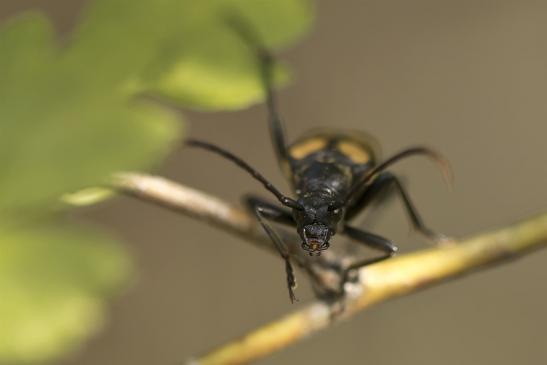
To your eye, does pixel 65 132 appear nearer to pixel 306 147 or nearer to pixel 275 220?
pixel 275 220

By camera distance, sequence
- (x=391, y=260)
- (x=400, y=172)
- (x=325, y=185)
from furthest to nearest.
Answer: (x=400, y=172), (x=325, y=185), (x=391, y=260)

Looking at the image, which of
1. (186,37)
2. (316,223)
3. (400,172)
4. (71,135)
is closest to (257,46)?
(186,37)

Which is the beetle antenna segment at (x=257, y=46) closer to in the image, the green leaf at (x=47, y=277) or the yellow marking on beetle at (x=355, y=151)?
the green leaf at (x=47, y=277)

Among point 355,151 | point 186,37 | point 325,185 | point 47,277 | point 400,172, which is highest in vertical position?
point 400,172

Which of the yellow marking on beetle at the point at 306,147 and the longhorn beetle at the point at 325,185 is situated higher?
the yellow marking on beetle at the point at 306,147

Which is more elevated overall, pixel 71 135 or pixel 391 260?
pixel 391 260

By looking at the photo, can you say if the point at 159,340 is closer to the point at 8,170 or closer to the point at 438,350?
the point at 438,350

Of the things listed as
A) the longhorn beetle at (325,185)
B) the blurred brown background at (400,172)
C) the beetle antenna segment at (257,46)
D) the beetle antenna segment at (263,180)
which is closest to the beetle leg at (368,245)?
the longhorn beetle at (325,185)

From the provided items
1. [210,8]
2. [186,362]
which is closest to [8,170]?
[210,8]
